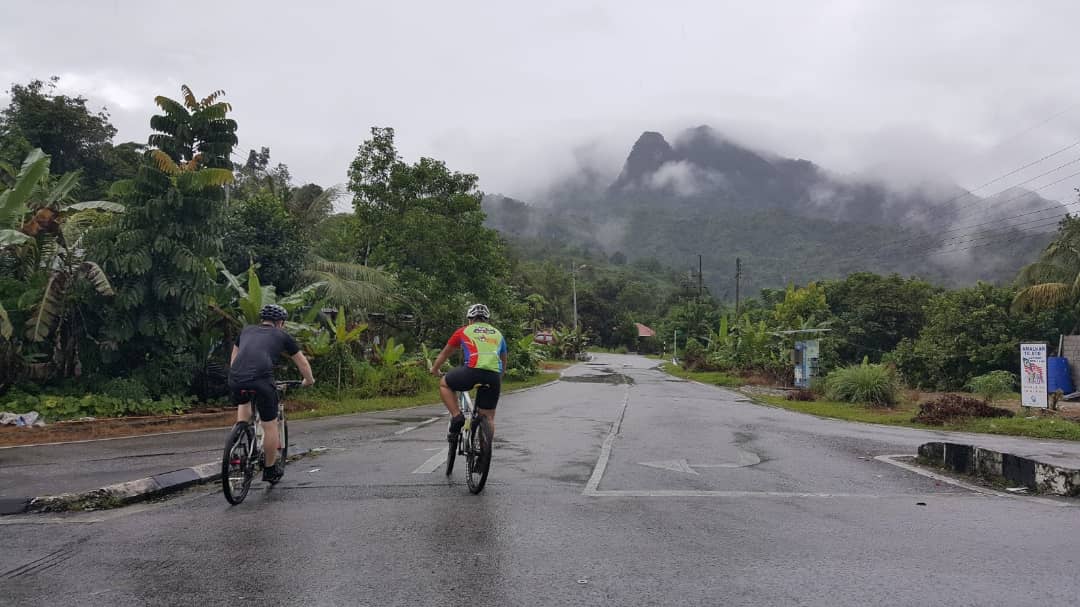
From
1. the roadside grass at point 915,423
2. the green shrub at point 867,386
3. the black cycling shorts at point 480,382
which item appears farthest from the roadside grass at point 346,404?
the green shrub at point 867,386

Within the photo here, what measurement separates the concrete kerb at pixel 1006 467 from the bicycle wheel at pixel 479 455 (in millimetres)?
5774

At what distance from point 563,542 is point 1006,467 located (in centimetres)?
609

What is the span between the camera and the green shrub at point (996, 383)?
2615 centimetres

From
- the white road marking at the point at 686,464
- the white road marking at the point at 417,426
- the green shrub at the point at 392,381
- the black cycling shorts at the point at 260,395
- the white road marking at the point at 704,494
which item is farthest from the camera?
the green shrub at the point at 392,381

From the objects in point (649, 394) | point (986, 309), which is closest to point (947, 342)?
point (986, 309)

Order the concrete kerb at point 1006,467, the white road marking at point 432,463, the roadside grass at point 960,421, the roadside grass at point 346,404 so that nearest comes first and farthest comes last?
the concrete kerb at point 1006,467 → the white road marking at point 432,463 → the roadside grass at point 960,421 → the roadside grass at point 346,404

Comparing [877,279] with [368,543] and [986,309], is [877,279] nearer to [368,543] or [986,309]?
[986,309]

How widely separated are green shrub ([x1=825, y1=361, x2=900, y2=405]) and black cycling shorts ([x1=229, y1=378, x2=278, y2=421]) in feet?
62.2

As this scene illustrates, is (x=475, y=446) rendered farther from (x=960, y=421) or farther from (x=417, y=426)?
(x=960, y=421)

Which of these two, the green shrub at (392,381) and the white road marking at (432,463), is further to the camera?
the green shrub at (392,381)

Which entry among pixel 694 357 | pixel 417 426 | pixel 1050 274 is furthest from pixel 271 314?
pixel 694 357

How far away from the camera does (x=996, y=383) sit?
86.8 ft

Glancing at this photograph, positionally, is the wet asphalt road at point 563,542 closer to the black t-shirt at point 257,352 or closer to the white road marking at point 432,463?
the white road marking at point 432,463

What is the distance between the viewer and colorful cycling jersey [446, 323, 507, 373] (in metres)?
7.41
